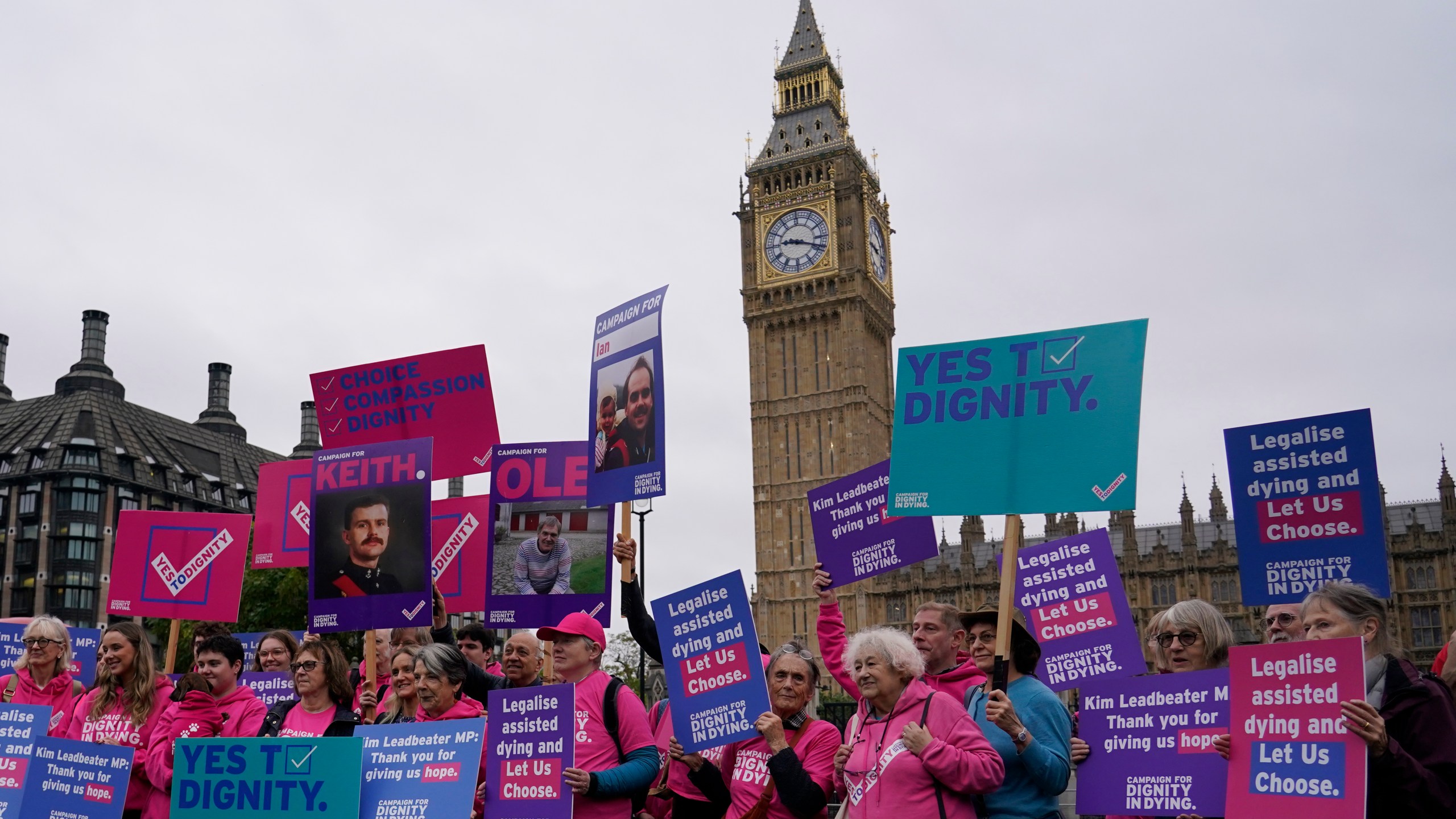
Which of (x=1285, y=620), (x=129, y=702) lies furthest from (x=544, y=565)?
(x=1285, y=620)

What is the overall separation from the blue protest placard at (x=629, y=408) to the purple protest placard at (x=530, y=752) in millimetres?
1660

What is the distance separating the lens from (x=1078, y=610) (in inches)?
209

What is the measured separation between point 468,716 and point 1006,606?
2454 millimetres

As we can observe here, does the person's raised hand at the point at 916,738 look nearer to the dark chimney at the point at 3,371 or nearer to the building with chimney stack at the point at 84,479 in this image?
the building with chimney stack at the point at 84,479

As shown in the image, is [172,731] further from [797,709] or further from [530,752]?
[797,709]

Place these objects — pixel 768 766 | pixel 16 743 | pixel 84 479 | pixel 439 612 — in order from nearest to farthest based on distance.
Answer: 1. pixel 768 766
2. pixel 16 743
3. pixel 439 612
4. pixel 84 479

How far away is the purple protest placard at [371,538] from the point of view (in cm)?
665

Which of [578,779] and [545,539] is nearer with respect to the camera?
[578,779]

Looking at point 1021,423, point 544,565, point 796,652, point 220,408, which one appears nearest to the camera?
point 1021,423

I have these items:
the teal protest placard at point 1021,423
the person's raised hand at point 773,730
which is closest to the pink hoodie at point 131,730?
the person's raised hand at point 773,730

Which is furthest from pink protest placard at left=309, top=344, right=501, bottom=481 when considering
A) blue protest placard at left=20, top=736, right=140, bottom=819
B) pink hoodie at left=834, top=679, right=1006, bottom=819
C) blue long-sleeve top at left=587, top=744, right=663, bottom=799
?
pink hoodie at left=834, top=679, right=1006, bottom=819

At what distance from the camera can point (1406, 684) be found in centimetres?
378

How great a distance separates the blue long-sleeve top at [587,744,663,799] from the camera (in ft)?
16.3

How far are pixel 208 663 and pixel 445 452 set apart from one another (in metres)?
2.60
